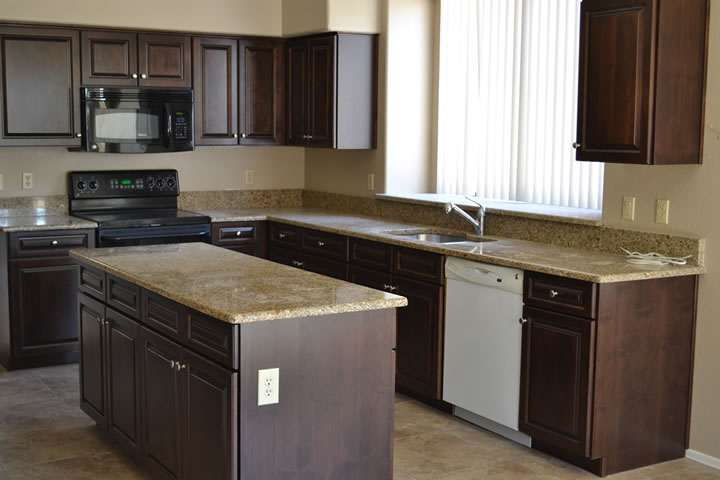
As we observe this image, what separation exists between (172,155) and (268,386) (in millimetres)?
3805

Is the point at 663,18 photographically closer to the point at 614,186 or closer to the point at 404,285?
the point at 614,186

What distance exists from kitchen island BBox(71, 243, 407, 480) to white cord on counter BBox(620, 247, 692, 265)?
4.63 ft

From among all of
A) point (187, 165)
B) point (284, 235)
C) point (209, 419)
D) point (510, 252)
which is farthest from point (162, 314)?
point (187, 165)

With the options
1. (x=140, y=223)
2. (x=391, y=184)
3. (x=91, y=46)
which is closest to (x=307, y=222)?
(x=391, y=184)

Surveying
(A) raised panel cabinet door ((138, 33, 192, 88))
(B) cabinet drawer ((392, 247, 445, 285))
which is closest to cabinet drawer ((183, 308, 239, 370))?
(B) cabinet drawer ((392, 247, 445, 285))

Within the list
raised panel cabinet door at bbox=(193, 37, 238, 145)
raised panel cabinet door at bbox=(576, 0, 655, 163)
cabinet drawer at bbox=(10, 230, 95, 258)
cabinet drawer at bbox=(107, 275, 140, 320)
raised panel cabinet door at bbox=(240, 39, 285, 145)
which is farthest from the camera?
raised panel cabinet door at bbox=(240, 39, 285, 145)

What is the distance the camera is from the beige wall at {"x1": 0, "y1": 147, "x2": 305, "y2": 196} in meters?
5.84

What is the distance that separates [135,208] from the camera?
621 cm

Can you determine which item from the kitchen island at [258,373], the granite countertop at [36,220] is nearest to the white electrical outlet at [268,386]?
the kitchen island at [258,373]

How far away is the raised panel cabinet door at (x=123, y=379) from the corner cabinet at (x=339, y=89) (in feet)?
8.15

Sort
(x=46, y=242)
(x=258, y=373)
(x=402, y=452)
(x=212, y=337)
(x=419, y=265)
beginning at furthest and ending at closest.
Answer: (x=46, y=242), (x=419, y=265), (x=402, y=452), (x=212, y=337), (x=258, y=373)

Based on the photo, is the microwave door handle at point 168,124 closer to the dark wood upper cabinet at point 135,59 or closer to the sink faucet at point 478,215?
the dark wood upper cabinet at point 135,59

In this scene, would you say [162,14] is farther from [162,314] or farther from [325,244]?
[162,314]

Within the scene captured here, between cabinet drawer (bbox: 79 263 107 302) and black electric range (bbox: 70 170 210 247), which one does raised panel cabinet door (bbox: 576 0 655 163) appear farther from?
black electric range (bbox: 70 170 210 247)
